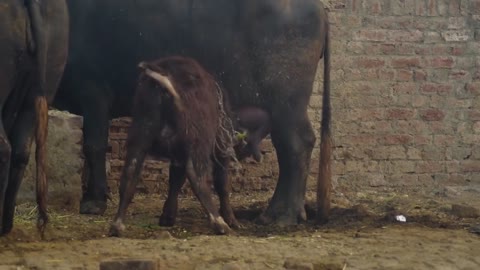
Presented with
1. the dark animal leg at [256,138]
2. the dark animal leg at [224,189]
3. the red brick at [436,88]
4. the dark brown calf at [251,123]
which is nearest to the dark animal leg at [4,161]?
the dark animal leg at [224,189]

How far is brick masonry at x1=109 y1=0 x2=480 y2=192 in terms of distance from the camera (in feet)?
34.2

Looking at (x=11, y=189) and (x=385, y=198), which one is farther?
(x=385, y=198)

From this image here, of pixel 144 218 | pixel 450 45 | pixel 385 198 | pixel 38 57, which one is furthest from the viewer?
pixel 450 45

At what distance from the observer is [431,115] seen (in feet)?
34.8

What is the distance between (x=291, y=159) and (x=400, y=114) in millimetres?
2879

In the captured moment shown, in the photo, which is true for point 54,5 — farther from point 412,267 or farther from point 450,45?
point 450,45

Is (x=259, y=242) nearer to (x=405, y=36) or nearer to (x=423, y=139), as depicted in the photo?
(x=423, y=139)

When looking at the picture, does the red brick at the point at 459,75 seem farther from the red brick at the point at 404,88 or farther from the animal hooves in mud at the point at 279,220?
the animal hooves in mud at the point at 279,220

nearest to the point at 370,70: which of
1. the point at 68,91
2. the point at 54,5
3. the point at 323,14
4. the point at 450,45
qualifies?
the point at 450,45

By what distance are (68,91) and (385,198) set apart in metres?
3.21

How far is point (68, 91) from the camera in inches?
333

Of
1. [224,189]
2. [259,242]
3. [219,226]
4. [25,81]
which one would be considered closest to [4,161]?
[25,81]

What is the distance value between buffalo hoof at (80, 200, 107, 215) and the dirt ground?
0.10 meters

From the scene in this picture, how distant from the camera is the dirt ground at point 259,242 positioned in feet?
19.2
